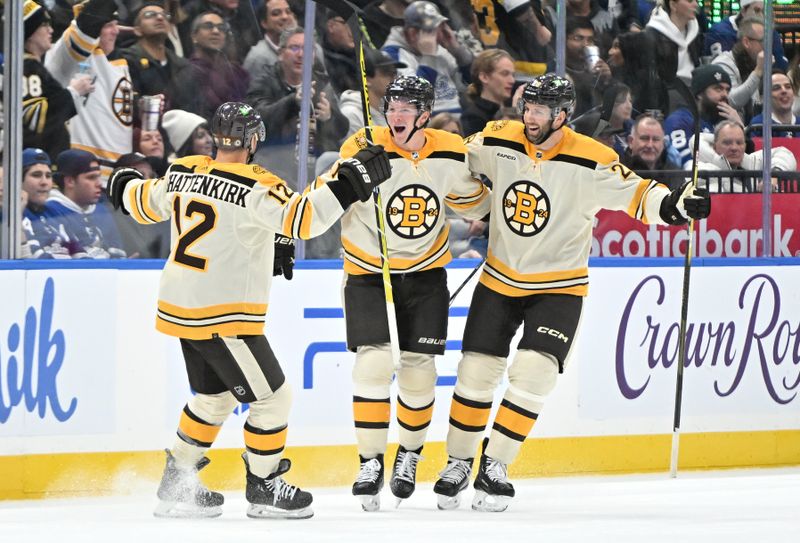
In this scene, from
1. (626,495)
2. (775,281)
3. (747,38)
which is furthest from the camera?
(747,38)

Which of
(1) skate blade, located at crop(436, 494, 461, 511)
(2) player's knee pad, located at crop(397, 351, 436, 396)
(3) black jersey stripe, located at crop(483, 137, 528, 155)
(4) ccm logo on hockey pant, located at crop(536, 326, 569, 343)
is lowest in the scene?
(1) skate blade, located at crop(436, 494, 461, 511)

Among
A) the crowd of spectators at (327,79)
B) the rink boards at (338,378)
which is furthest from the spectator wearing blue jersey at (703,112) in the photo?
the rink boards at (338,378)

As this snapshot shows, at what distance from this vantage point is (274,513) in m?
3.69

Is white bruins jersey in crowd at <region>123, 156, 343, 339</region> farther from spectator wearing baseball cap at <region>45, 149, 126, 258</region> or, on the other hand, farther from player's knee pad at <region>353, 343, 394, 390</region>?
spectator wearing baseball cap at <region>45, 149, 126, 258</region>

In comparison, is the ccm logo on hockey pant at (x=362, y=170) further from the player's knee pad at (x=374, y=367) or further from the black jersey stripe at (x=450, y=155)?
the player's knee pad at (x=374, y=367)

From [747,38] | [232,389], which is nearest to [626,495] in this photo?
[232,389]

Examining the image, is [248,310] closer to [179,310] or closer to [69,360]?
[179,310]

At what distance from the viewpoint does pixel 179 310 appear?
3613 millimetres

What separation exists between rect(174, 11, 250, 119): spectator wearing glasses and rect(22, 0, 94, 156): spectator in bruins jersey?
40 centimetres

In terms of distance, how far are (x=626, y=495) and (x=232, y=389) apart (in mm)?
1396

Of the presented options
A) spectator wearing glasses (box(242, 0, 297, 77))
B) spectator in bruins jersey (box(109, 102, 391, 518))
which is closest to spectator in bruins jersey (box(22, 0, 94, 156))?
spectator wearing glasses (box(242, 0, 297, 77))

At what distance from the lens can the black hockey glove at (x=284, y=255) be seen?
392cm

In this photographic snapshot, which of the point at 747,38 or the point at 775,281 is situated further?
the point at 747,38

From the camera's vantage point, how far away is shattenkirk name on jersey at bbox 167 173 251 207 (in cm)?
353
